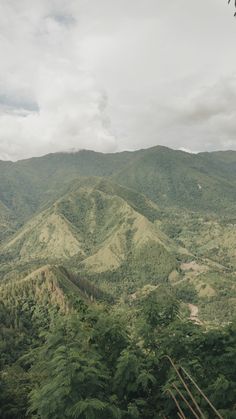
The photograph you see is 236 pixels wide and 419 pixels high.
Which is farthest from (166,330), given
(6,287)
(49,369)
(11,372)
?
(6,287)

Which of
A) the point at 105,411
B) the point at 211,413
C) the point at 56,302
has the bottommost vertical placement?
the point at 56,302

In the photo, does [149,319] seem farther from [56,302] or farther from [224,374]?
[56,302]

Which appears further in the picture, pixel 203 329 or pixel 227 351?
pixel 203 329

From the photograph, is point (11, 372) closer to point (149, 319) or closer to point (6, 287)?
point (149, 319)

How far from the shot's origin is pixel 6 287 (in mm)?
195125

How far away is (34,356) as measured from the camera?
2156 cm

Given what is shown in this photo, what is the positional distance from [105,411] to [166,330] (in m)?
7.88

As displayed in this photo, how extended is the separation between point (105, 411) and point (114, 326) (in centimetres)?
670

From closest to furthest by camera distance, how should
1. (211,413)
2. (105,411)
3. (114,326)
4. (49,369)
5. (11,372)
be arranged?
(105,411)
(211,413)
(49,369)
(114,326)
(11,372)

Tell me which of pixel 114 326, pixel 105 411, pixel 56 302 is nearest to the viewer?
pixel 105 411

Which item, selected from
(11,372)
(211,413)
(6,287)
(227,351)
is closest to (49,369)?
(211,413)

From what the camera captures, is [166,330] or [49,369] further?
[166,330]

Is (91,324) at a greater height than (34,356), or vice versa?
(91,324)

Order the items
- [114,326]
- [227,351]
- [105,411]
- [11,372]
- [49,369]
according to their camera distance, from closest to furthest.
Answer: [105,411] → [49,369] → [227,351] → [114,326] → [11,372]
